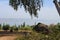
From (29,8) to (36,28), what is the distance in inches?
119

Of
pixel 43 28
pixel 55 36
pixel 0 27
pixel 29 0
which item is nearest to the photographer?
pixel 55 36

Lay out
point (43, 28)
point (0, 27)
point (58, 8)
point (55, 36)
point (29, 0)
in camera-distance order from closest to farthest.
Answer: point (55, 36) → point (58, 8) → point (43, 28) → point (29, 0) → point (0, 27)

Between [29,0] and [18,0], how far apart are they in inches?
48.8

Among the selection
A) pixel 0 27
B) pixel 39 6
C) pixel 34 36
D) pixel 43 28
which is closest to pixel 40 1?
pixel 39 6

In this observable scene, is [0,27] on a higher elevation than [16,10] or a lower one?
lower

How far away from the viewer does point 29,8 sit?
2698 cm

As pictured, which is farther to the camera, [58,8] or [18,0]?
[18,0]

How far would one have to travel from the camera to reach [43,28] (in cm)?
2392

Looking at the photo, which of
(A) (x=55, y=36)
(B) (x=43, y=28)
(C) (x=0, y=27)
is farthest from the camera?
(C) (x=0, y=27)

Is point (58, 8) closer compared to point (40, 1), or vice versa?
point (58, 8)

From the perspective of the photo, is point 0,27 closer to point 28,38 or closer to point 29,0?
point 29,0

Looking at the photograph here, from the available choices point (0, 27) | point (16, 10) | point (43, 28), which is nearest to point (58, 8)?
point (43, 28)

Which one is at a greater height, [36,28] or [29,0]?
[29,0]

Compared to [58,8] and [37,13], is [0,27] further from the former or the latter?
[58,8]
